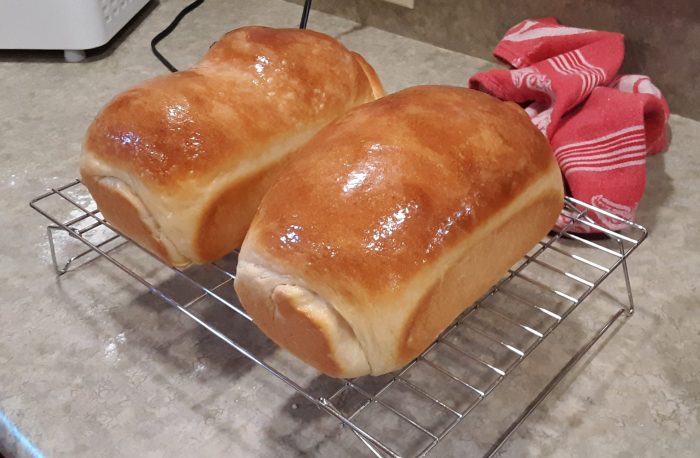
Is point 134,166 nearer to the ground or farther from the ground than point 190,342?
farther from the ground

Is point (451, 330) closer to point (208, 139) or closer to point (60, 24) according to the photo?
point (208, 139)

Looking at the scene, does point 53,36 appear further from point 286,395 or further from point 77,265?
point 286,395

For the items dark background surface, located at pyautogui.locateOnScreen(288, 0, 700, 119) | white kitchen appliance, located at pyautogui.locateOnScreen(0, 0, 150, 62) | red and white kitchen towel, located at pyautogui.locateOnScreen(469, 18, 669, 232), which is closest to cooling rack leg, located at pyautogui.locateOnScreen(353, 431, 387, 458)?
red and white kitchen towel, located at pyautogui.locateOnScreen(469, 18, 669, 232)

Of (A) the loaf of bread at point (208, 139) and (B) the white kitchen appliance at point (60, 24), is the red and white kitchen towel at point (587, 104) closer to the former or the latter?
(A) the loaf of bread at point (208, 139)

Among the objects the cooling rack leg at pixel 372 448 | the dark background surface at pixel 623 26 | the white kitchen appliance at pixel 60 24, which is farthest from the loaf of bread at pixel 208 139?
the white kitchen appliance at pixel 60 24

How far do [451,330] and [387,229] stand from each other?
0.15m

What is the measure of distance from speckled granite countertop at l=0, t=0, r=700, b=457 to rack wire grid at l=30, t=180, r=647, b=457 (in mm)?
20

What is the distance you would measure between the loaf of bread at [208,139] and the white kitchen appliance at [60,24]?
1.87 ft

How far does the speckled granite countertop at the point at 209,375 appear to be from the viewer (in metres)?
0.59

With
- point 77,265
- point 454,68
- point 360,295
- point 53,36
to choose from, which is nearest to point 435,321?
point 360,295

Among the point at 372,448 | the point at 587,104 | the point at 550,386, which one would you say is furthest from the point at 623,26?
the point at 372,448

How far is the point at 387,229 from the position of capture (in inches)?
19.7

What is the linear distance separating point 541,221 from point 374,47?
2.23ft

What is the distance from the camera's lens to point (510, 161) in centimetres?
58
